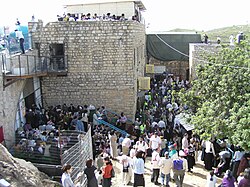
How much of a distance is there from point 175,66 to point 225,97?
1664 centimetres

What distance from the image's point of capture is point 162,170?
29.3 feet

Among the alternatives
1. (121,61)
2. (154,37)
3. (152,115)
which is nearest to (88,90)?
(121,61)

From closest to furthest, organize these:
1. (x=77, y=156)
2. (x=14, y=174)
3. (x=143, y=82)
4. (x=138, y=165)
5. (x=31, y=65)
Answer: (x=14, y=174) → (x=138, y=165) → (x=77, y=156) → (x=31, y=65) → (x=143, y=82)

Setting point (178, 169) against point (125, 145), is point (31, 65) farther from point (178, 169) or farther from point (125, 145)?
point (178, 169)

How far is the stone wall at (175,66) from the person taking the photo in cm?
2664

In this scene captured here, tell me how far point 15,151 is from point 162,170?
15.6 feet

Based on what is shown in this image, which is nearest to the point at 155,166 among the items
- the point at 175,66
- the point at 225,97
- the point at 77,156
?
the point at 77,156

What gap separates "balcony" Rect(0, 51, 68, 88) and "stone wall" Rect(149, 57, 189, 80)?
12538 mm

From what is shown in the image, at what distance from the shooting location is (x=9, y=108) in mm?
11266

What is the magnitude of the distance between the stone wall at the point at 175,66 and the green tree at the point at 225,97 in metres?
13.7

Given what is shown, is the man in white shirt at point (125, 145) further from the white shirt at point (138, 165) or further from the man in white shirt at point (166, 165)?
the white shirt at point (138, 165)

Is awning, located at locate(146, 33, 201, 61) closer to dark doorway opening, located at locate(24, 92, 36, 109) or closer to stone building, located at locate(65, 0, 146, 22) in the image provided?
stone building, located at locate(65, 0, 146, 22)

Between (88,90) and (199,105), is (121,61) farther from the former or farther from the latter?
(199,105)

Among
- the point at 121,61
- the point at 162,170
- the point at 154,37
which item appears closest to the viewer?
the point at 162,170
